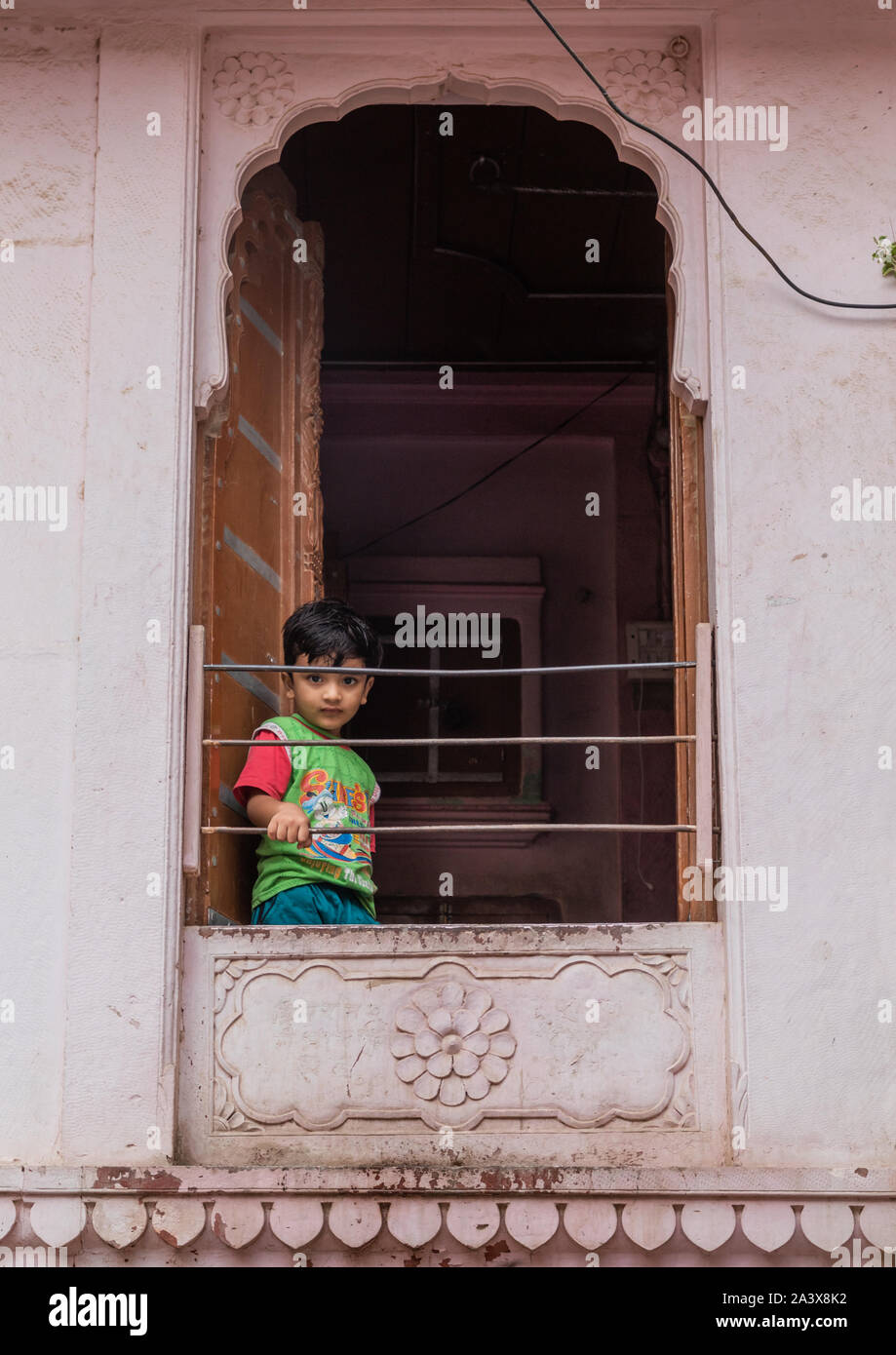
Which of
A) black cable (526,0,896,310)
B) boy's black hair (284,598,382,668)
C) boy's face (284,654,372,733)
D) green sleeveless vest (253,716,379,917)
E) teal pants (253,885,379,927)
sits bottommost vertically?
teal pants (253,885,379,927)

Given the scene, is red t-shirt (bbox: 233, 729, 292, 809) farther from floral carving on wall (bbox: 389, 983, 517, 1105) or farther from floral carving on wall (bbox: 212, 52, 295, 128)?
floral carving on wall (bbox: 212, 52, 295, 128)

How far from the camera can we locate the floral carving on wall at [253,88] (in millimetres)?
6375

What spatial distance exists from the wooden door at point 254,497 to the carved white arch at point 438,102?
358mm

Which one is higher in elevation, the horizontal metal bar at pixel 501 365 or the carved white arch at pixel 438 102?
the horizontal metal bar at pixel 501 365

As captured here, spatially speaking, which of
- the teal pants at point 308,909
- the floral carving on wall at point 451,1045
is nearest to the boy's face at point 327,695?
the teal pants at point 308,909

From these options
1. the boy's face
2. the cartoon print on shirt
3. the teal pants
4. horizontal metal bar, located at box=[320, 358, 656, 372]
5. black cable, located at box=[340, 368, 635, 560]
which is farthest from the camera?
black cable, located at box=[340, 368, 635, 560]

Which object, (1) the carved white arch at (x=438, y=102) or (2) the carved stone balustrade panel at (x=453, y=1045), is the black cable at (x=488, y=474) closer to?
(1) the carved white arch at (x=438, y=102)

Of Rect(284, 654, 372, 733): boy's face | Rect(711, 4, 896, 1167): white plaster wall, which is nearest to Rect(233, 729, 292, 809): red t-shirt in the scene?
Rect(284, 654, 372, 733): boy's face

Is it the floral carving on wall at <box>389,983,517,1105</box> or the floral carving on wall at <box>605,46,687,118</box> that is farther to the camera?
the floral carving on wall at <box>605,46,687,118</box>

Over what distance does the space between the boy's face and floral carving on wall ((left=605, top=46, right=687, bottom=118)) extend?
2098 mm

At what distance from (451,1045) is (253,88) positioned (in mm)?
3236

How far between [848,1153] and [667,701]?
14.4ft

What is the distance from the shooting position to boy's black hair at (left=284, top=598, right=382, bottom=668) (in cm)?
654

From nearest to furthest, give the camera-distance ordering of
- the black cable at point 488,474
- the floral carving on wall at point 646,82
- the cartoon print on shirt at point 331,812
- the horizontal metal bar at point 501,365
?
the cartoon print on shirt at point 331,812 < the floral carving on wall at point 646,82 < the horizontal metal bar at point 501,365 < the black cable at point 488,474
